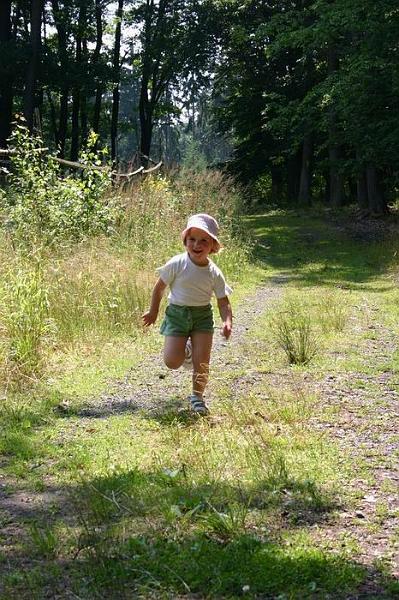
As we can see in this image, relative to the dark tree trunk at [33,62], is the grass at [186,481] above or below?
below

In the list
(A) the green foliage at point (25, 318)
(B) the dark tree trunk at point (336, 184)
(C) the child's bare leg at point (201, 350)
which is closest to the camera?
(C) the child's bare leg at point (201, 350)

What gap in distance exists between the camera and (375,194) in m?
26.3

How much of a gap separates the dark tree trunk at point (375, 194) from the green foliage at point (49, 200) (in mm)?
16154

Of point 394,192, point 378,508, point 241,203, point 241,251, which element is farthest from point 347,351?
point 394,192

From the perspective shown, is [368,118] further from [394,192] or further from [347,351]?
[347,351]

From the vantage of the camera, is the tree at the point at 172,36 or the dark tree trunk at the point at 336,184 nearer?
the dark tree trunk at the point at 336,184

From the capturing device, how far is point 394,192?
3138 cm

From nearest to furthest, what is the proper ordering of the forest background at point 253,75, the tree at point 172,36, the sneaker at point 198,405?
the sneaker at point 198,405 < the forest background at point 253,75 < the tree at point 172,36

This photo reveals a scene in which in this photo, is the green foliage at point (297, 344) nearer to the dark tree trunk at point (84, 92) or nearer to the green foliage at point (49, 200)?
the green foliage at point (49, 200)

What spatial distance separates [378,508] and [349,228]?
67.6ft

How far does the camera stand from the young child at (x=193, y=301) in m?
5.69

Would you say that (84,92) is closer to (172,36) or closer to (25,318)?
(172,36)

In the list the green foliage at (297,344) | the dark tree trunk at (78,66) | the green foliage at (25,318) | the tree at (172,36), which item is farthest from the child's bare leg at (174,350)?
→ the tree at (172,36)

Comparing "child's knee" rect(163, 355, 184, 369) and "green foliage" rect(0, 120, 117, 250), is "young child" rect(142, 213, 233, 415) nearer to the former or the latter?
"child's knee" rect(163, 355, 184, 369)
